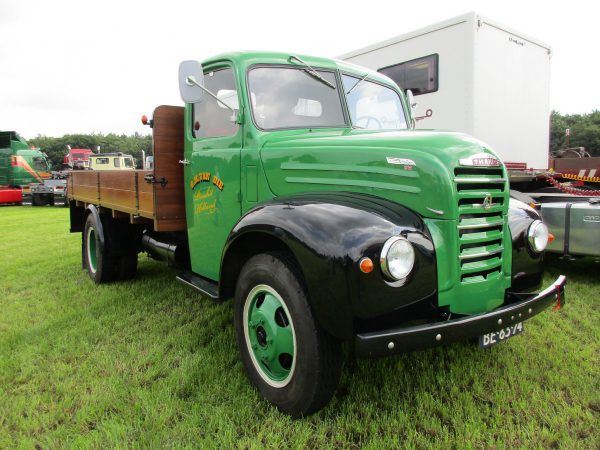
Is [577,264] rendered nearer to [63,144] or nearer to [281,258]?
[281,258]

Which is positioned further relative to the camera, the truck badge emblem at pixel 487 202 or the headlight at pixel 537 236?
the headlight at pixel 537 236

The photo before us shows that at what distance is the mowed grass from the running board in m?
0.42

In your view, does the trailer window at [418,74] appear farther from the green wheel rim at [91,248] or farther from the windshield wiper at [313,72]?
the green wheel rim at [91,248]

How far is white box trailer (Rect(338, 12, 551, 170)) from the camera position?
6.36 metres

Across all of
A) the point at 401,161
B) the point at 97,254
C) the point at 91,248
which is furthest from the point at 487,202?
the point at 91,248

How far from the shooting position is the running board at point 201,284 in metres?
3.19

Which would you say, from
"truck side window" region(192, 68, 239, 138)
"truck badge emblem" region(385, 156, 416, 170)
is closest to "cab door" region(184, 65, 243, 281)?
"truck side window" region(192, 68, 239, 138)

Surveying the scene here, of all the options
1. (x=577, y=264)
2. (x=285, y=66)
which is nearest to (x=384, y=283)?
(x=285, y=66)

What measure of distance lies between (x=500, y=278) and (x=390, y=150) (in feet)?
3.15

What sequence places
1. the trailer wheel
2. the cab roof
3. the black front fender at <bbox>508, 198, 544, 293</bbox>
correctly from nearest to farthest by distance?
the black front fender at <bbox>508, 198, 544, 293</bbox>
the cab roof
the trailer wheel

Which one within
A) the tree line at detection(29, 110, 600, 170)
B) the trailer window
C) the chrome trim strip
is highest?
the tree line at detection(29, 110, 600, 170)

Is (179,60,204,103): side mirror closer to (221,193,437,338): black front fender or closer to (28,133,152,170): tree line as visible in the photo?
(221,193,437,338): black front fender

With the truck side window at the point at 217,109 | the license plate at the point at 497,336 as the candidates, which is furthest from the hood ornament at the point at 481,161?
the truck side window at the point at 217,109

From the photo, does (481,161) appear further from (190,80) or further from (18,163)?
(18,163)
